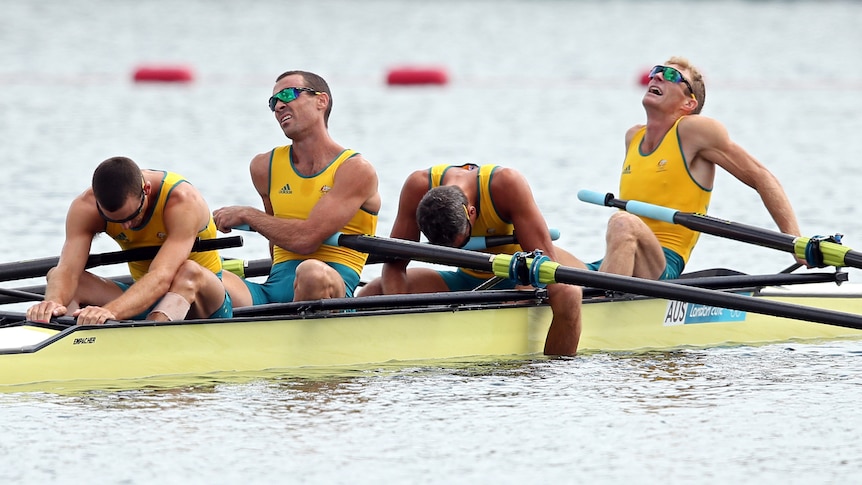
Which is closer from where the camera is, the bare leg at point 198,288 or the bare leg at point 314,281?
the bare leg at point 198,288

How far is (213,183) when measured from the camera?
19703 mm

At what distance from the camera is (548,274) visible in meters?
9.17

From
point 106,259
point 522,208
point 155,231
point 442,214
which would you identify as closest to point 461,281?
point 522,208

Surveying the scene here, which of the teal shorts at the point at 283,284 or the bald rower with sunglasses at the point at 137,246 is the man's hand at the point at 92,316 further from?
the teal shorts at the point at 283,284

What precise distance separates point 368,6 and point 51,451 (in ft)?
230

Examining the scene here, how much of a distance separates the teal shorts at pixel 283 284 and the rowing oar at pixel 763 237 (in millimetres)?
1990

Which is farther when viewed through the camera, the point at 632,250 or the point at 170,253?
the point at 632,250

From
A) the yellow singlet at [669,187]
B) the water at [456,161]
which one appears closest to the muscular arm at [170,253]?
the water at [456,161]

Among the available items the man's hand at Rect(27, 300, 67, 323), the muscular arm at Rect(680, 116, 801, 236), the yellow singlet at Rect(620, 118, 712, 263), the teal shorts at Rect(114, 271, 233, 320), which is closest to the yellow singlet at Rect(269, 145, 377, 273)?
the teal shorts at Rect(114, 271, 233, 320)

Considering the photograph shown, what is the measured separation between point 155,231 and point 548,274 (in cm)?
223

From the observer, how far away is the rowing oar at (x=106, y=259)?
9.05 meters

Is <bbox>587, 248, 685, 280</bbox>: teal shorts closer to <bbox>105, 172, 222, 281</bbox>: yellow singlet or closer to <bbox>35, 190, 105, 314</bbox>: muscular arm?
<bbox>105, 172, 222, 281</bbox>: yellow singlet

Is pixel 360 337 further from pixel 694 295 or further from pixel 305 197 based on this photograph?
pixel 694 295

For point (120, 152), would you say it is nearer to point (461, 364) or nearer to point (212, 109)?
point (212, 109)
